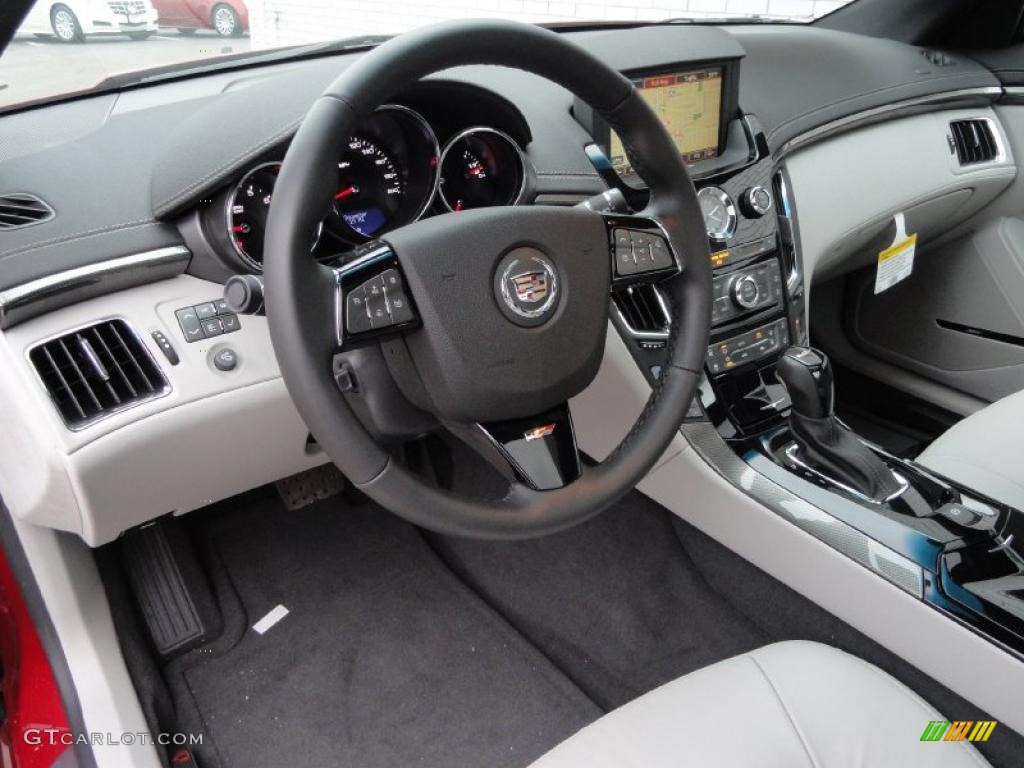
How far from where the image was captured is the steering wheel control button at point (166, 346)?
1121 mm

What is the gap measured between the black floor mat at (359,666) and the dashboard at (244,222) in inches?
16.8

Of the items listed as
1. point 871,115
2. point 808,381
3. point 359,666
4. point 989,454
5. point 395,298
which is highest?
point 395,298

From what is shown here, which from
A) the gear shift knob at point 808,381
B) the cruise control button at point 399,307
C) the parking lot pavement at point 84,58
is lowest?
the gear shift knob at point 808,381

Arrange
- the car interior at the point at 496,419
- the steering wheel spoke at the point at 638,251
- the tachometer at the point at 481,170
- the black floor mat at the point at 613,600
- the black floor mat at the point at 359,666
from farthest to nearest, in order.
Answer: the black floor mat at the point at 613,600 < the black floor mat at the point at 359,666 < the tachometer at the point at 481,170 < the steering wheel spoke at the point at 638,251 < the car interior at the point at 496,419

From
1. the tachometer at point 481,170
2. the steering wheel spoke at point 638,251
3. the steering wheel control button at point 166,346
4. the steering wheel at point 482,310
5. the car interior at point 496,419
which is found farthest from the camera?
the tachometer at point 481,170

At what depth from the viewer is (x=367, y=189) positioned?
1.20 metres

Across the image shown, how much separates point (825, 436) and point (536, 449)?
653mm

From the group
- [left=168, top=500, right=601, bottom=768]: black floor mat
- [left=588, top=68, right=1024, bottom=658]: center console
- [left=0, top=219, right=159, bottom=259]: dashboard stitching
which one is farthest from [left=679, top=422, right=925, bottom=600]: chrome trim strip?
[left=0, top=219, right=159, bottom=259]: dashboard stitching

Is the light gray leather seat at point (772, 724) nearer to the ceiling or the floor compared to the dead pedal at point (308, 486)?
nearer to the ceiling

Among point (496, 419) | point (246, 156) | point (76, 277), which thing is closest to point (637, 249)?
point (496, 419)

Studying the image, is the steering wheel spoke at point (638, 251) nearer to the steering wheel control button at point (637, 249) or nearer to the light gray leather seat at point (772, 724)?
the steering wheel control button at point (637, 249)

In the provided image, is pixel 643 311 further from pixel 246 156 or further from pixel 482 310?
pixel 246 156

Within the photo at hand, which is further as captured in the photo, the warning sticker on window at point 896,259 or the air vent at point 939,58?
the air vent at point 939,58

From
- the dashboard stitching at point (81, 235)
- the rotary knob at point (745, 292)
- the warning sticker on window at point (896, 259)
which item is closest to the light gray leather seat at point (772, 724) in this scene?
the rotary knob at point (745, 292)
